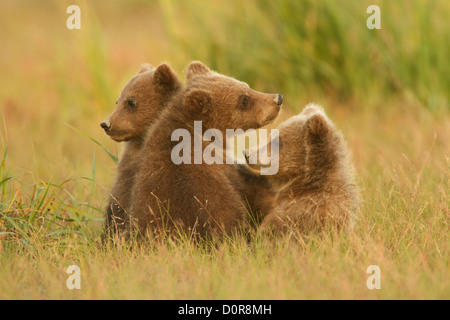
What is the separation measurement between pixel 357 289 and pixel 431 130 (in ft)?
15.9

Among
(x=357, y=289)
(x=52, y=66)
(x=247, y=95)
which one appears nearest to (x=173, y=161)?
(x=247, y=95)

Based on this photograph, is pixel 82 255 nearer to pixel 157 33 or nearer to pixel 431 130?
pixel 431 130

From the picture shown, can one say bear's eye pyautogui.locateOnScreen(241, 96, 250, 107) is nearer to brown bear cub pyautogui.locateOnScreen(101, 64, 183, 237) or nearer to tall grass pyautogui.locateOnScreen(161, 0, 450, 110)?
brown bear cub pyautogui.locateOnScreen(101, 64, 183, 237)

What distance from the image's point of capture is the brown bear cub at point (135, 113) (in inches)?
193

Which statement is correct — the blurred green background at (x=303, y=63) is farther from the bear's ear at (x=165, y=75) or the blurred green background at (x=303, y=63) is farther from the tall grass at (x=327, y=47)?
the bear's ear at (x=165, y=75)

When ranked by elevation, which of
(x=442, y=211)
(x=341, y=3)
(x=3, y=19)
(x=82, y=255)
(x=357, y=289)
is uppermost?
(x=3, y=19)

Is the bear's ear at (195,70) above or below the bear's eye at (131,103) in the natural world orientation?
above

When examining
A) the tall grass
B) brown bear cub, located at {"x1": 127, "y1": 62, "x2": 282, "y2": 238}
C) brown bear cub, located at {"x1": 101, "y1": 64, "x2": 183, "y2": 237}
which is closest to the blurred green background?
the tall grass

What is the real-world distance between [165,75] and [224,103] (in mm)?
504

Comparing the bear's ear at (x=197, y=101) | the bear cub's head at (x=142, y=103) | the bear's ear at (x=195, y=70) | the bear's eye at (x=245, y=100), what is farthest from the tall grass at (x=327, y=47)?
the bear's ear at (x=197, y=101)

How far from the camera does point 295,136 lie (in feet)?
16.3

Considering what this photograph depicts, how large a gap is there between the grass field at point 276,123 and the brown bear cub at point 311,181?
0.22 m

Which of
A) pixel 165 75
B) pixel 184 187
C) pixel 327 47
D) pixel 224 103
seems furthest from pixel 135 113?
pixel 327 47

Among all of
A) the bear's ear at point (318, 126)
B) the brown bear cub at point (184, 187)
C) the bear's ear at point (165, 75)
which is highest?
the bear's ear at point (165, 75)
